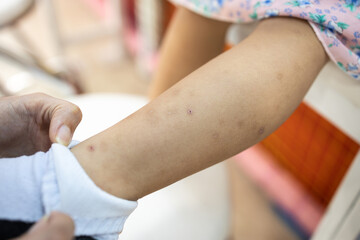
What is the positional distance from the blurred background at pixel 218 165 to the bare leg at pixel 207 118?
0.08 m

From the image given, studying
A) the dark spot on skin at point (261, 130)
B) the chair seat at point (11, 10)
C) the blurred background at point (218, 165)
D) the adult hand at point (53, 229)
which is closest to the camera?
the adult hand at point (53, 229)

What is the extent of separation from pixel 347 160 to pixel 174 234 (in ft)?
1.36

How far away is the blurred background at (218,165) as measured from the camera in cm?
53

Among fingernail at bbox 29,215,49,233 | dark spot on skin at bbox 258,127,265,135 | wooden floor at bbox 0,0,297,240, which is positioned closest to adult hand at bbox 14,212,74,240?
fingernail at bbox 29,215,49,233

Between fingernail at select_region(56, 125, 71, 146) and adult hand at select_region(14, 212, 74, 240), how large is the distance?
0.08m

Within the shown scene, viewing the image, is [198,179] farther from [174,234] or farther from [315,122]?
[315,122]

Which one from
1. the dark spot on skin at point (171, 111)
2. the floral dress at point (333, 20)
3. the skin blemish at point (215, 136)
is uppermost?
the floral dress at point (333, 20)

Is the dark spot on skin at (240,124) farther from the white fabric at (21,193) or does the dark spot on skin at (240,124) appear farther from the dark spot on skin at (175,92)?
the white fabric at (21,193)

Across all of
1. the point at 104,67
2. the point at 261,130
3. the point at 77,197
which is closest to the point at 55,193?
the point at 77,197

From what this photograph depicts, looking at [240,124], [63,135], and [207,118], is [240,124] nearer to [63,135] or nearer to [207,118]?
[207,118]

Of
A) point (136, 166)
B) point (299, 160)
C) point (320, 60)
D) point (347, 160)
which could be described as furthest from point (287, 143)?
point (136, 166)

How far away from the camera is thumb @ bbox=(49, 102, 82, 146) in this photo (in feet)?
1.19

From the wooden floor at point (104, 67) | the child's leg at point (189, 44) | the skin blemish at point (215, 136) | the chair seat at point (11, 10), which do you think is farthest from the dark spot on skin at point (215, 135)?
the chair seat at point (11, 10)

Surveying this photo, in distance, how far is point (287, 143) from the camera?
90 centimetres
